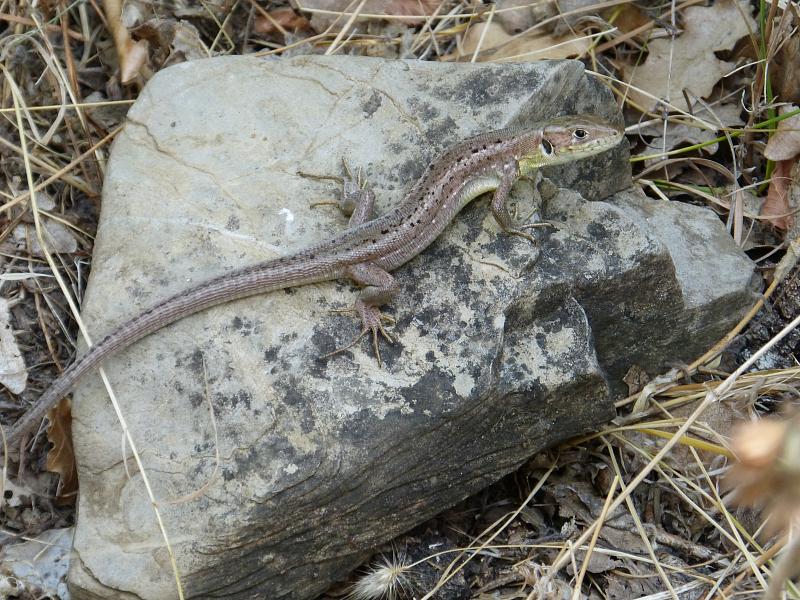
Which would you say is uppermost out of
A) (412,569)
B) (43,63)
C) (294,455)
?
(43,63)

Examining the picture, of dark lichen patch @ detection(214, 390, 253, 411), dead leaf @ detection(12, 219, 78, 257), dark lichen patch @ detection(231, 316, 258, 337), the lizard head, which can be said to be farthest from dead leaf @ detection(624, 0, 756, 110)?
dead leaf @ detection(12, 219, 78, 257)

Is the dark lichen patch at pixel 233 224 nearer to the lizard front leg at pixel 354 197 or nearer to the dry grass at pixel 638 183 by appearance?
the lizard front leg at pixel 354 197

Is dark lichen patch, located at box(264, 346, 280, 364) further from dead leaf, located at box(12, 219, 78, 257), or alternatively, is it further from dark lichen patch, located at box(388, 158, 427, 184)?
dead leaf, located at box(12, 219, 78, 257)

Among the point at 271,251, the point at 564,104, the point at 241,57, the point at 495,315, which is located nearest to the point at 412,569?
the point at 495,315

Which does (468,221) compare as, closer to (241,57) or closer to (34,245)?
(241,57)

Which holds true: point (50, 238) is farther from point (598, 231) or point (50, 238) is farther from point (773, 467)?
point (773, 467)

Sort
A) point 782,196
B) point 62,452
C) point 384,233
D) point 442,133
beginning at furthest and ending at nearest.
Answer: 1. point 782,196
2. point 442,133
3. point 62,452
4. point 384,233

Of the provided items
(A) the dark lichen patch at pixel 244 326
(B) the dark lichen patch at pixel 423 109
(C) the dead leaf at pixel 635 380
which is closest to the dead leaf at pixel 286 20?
(B) the dark lichen patch at pixel 423 109

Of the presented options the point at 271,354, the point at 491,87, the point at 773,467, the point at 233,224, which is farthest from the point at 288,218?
the point at 773,467
